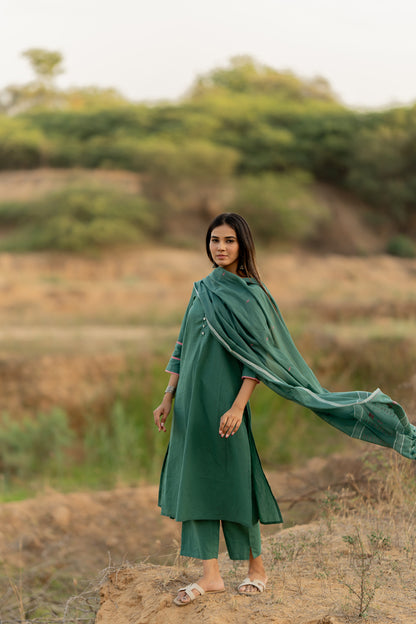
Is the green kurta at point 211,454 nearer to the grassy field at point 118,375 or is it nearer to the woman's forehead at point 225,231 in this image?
the woman's forehead at point 225,231

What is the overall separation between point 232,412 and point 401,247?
17.2 meters

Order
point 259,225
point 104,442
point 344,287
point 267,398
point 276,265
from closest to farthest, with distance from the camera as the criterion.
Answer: point 104,442 → point 267,398 → point 344,287 → point 276,265 → point 259,225

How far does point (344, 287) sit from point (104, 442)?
8.48 meters

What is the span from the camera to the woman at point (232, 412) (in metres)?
2.26

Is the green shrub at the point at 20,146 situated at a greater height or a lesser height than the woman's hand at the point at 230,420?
greater

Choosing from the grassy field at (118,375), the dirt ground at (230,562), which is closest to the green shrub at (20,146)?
the grassy field at (118,375)

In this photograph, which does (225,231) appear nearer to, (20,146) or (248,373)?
(248,373)

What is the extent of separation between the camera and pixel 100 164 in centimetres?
2095

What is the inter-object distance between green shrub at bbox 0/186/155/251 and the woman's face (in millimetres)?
14173

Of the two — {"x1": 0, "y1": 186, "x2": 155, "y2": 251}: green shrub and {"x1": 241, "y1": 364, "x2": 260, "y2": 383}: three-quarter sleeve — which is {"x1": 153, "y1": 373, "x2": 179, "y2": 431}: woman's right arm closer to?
{"x1": 241, "y1": 364, "x2": 260, "y2": 383}: three-quarter sleeve

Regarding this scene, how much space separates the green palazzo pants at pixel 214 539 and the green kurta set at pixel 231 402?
5 cm

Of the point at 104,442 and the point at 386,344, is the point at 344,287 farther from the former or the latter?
the point at 104,442

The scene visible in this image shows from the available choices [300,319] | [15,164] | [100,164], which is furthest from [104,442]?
[15,164]

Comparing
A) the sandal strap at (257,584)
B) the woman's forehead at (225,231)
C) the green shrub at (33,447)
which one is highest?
the woman's forehead at (225,231)
